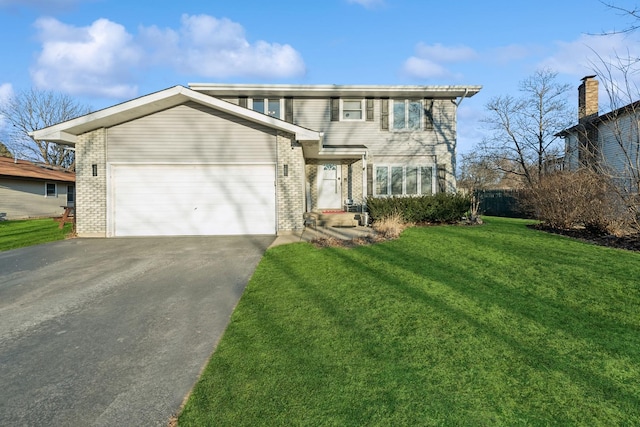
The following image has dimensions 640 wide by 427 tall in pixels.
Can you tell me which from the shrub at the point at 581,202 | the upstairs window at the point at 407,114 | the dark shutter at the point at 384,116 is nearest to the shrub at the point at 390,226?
the shrub at the point at 581,202

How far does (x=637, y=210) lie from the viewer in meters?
7.47

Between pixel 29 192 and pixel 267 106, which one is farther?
pixel 29 192

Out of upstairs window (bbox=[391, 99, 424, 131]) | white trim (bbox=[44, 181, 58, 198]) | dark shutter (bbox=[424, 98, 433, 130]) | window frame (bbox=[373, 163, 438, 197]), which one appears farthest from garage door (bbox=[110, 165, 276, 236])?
white trim (bbox=[44, 181, 58, 198])

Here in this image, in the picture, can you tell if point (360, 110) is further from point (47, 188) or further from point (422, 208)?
point (47, 188)

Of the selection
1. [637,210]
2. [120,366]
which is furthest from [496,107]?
[120,366]

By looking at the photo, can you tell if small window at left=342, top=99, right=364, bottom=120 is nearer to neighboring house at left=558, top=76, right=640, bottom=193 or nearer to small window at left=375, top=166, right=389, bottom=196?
small window at left=375, top=166, right=389, bottom=196

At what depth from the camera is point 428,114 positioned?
15023mm

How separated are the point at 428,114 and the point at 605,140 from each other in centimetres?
639

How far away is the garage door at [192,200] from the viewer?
35.5 ft

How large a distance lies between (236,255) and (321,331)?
4705mm

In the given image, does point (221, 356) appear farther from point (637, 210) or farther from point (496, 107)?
point (496, 107)

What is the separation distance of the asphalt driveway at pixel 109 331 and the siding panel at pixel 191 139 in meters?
4.02

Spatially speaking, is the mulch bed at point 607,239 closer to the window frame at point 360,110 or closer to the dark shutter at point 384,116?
the dark shutter at point 384,116

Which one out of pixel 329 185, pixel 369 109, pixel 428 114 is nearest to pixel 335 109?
pixel 369 109
